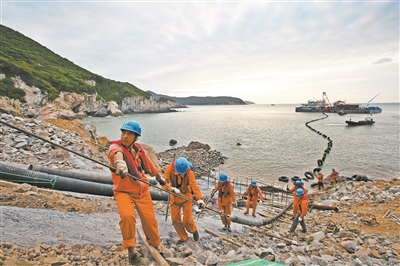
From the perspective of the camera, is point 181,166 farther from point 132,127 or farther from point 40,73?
point 40,73

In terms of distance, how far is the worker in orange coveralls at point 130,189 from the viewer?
3.25 meters

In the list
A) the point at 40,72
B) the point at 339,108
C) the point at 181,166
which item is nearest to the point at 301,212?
the point at 181,166

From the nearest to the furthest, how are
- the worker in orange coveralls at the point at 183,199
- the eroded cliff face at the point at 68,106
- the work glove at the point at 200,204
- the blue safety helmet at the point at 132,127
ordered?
1. the blue safety helmet at the point at 132,127
2. the work glove at the point at 200,204
3. the worker in orange coveralls at the point at 183,199
4. the eroded cliff face at the point at 68,106

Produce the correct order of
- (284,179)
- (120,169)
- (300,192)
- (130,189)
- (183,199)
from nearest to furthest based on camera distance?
(120,169) < (130,189) < (183,199) < (300,192) < (284,179)

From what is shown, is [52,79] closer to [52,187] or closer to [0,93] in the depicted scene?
[0,93]

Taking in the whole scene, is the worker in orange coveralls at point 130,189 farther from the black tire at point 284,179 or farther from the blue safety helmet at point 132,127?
the black tire at point 284,179

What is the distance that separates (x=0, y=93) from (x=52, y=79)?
33.1m

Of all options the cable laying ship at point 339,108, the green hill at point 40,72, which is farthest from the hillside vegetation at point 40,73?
the cable laying ship at point 339,108

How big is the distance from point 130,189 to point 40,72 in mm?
87497

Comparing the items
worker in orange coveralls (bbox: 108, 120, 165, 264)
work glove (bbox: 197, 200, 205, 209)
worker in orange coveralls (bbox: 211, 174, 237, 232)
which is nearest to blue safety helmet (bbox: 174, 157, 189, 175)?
work glove (bbox: 197, 200, 205, 209)

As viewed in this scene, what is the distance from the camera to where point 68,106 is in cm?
6775

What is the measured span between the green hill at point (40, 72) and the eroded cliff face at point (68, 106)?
2.16m

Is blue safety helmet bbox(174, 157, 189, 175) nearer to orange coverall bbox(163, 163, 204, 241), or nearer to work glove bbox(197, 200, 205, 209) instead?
orange coverall bbox(163, 163, 204, 241)

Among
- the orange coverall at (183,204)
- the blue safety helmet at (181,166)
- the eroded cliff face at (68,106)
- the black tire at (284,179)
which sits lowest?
the black tire at (284,179)
